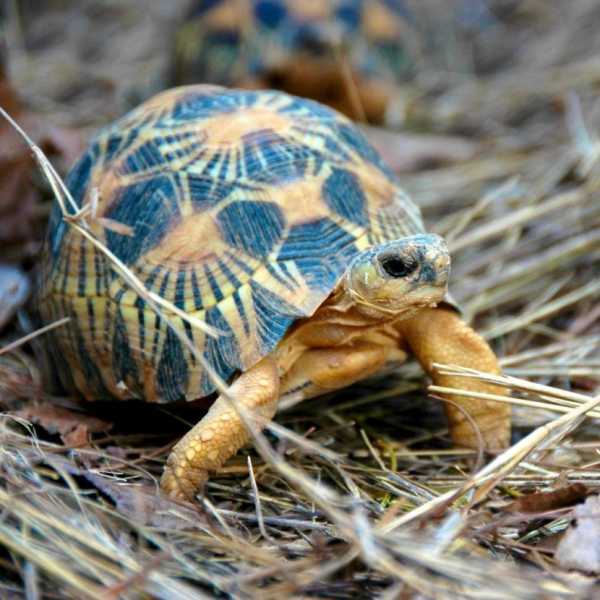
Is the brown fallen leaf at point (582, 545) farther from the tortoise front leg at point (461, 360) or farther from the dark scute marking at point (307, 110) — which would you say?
the dark scute marking at point (307, 110)

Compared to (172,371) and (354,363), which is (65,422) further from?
(354,363)

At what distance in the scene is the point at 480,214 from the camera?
407 cm

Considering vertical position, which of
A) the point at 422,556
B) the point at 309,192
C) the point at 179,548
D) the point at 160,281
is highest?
the point at 309,192

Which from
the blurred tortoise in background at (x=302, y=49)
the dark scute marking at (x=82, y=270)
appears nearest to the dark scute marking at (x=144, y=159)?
the dark scute marking at (x=82, y=270)

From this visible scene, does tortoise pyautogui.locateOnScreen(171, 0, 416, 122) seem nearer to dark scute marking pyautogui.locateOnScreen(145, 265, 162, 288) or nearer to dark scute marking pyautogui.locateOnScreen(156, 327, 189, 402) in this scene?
dark scute marking pyautogui.locateOnScreen(145, 265, 162, 288)

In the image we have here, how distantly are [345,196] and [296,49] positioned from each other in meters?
2.89

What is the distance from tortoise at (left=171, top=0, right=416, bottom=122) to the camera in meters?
5.38

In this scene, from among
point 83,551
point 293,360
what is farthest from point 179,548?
point 293,360

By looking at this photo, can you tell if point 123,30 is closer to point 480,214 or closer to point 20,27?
point 20,27

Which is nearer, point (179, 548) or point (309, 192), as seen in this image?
point (179, 548)

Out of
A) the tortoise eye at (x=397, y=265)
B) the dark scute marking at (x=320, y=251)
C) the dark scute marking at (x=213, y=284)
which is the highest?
the tortoise eye at (x=397, y=265)

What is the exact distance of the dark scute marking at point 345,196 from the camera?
273 centimetres

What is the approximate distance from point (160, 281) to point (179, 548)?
2.80 ft

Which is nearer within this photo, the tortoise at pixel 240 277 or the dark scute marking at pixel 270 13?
the tortoise at pixel 240 277
